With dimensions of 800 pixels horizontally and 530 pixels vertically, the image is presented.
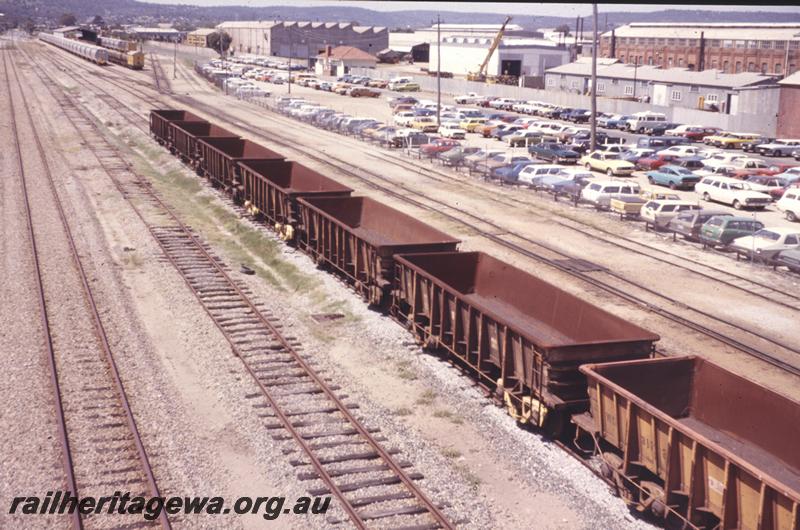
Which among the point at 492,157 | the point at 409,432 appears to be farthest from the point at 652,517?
the point at 492,157

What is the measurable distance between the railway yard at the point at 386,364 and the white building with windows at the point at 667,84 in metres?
60.9

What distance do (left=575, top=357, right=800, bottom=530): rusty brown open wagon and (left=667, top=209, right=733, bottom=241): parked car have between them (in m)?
21.8

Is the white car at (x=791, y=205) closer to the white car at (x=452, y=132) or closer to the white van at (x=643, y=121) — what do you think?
the white car at (x=452, y=132)

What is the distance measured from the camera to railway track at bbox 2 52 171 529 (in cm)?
1405

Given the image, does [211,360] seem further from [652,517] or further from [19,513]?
[652,517]

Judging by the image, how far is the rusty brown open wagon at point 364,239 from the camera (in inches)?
899

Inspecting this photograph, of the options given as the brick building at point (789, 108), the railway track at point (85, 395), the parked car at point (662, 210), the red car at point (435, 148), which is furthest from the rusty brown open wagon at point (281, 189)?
the brick building at point (789, 108)

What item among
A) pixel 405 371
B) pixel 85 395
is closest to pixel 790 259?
pixel 405 371

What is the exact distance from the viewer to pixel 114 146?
57781 millimetres

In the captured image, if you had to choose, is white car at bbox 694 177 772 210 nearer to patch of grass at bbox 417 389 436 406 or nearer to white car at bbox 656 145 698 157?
white car at bbox 656 145 698 157

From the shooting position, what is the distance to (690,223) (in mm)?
35469

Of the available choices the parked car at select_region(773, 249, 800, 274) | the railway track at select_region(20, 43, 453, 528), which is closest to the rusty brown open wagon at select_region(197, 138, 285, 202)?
the railway track at select_region(20, 43, 453, 528)

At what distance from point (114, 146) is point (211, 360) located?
137 feet

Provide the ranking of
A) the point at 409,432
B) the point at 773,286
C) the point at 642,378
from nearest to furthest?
the point at 642,378 < the point at 409,432 < the point at 773,286
